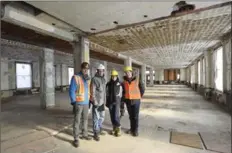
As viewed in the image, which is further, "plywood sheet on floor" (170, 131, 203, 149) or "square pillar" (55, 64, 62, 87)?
"square pillar" (55, 64, 62, 87)

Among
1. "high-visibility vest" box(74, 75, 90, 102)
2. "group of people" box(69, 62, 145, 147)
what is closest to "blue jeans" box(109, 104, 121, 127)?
"group of people" box(69, 62, 145, 147)

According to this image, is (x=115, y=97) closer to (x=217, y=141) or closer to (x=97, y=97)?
(x=97, y=97)

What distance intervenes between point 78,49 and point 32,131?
2.25 metres

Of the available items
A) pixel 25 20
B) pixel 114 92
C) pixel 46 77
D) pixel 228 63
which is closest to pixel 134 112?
pixel 114 92

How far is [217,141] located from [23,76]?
12.0m

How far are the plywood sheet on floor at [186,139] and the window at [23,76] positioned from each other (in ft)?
36.1

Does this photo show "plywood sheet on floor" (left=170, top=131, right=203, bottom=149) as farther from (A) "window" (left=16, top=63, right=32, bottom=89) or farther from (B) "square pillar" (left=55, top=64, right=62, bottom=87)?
(B) "square pillar" (left=55, top=64, right=62, bottom=87)

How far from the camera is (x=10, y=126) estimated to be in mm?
4027

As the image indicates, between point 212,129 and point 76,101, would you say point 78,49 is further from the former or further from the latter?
point 212,129

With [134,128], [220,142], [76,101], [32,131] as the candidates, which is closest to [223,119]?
[220,142]

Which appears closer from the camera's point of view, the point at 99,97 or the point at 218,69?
the point at 99,97

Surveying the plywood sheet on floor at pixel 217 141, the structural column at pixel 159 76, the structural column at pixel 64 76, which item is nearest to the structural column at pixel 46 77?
the plywood sheet on floor at pixel 217 141

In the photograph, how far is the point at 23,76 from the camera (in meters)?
11.7

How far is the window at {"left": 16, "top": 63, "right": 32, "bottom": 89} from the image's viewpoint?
11.4 metres
